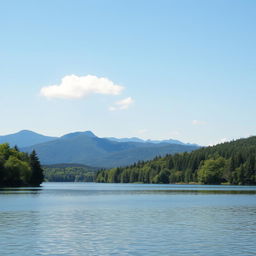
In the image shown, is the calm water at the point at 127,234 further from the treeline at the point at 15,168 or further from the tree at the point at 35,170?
the tree at the point at 35,170

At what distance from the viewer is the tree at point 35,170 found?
190m

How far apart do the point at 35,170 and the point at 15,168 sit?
27.9m

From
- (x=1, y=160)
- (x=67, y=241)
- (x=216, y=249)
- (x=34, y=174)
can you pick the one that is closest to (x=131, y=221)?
(x=67, y=241)

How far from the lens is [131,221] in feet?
180

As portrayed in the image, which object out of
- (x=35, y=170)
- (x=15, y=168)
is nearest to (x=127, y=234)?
(x=15, y=168)

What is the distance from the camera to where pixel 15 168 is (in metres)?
165

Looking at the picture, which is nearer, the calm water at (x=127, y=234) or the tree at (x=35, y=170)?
the calm water at (x=127, y=234)

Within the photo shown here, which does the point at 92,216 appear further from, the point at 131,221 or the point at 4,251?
the point at 4,251

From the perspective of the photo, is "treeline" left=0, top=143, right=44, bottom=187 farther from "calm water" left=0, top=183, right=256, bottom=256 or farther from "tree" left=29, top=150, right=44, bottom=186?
"calm water" left=0, top=183, right=256, bottom=256

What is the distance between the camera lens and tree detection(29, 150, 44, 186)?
623 feet

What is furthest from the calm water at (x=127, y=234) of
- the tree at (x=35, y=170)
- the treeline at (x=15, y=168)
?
the tree at (x=35, y=170)

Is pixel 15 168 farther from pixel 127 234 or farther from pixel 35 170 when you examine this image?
pixel 127 234

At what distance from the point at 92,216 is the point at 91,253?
26.1 metres

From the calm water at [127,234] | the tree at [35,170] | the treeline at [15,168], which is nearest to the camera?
the calm water at [127,234]
